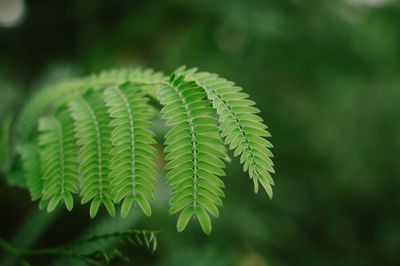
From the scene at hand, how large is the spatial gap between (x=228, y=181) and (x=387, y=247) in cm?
248

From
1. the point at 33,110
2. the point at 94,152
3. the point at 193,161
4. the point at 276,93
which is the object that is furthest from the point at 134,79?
the point at 276,93

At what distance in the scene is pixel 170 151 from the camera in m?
0.72

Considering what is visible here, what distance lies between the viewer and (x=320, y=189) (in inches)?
170

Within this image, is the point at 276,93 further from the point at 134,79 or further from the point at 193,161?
the point at 193,161

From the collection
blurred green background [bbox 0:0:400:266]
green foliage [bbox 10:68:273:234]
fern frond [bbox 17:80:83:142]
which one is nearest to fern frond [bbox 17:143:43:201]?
green foliage [bbox 10:68:273:234]

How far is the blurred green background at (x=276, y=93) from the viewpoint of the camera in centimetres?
261

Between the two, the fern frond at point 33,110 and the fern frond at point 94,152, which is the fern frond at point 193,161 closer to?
the fern frond at point 94,152

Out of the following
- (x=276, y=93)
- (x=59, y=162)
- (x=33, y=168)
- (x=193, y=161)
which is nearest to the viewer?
(x=193, y=161)

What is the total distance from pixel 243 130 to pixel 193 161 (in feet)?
0.50

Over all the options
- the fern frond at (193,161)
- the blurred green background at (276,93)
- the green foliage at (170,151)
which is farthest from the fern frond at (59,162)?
the blurred green background at (276,93)

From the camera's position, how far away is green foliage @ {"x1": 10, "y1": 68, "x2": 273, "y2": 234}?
70 cm

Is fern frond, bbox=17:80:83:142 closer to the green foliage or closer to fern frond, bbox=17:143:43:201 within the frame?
fern frond, bbox=17:143:43:201

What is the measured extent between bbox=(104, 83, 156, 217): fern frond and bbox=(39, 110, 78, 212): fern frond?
0.15 m

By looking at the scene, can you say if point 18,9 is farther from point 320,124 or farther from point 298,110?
point 320,124
